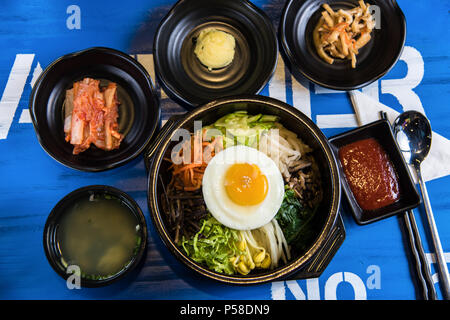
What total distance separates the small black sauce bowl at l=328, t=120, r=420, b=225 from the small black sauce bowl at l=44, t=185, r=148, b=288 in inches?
50.1

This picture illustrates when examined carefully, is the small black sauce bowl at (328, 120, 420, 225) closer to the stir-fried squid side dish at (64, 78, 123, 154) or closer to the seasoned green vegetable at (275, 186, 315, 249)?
the seasoned green vegetable at (275, 186, 315, 249)

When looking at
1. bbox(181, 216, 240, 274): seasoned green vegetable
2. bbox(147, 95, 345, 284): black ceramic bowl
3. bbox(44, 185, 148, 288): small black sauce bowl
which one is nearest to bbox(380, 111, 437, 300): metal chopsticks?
bbox(147, 95, 345, 284): black ceramic bowl

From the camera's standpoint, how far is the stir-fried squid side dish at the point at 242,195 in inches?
80.1

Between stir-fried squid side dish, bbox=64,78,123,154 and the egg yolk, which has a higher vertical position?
the egg yolk

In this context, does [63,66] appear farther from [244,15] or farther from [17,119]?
[244,15]

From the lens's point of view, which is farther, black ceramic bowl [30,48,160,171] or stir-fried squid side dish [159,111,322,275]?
black ceramic bowl [30,48,160,171]

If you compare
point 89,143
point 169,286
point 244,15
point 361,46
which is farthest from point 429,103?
point 89,143

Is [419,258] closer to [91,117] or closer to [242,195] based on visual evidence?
[242,195]

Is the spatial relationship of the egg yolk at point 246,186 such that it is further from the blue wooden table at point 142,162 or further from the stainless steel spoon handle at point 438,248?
the stainless steel spoon handle at point 438,248

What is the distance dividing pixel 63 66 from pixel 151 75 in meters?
0.57

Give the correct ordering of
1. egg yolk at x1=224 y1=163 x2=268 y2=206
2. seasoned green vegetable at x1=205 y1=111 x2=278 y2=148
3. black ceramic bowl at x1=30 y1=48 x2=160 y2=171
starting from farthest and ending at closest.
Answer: black ceramic bowl at x1=30 y1=48 x2=160 y2=171 → seasoned green vegetable at x1=205 y1=111 x2=278 y2=148 → egg yolk at x1=224 y1=163 x2=268 y2=206

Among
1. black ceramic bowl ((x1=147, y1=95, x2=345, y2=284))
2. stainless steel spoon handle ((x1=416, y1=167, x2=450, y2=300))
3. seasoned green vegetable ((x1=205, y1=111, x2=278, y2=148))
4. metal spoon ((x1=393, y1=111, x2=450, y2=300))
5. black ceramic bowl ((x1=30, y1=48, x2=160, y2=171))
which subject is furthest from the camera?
metal spoon ((x1=393, y1=111, x2=450, y2=300))

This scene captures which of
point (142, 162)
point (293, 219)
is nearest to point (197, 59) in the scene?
point (142, 162)

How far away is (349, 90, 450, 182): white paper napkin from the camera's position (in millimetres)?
2473
